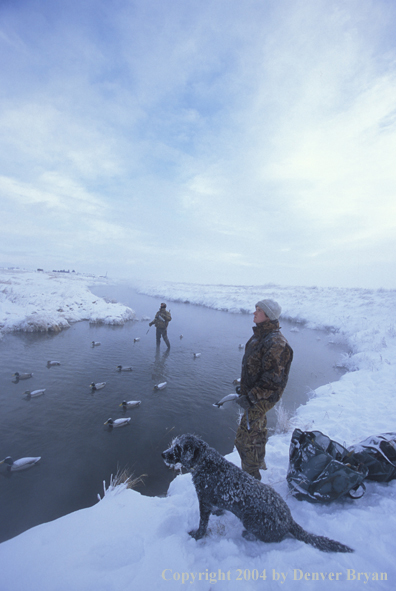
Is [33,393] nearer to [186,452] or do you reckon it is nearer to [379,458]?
[186,452]

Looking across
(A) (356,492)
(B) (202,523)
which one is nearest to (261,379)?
(B) (202,523)

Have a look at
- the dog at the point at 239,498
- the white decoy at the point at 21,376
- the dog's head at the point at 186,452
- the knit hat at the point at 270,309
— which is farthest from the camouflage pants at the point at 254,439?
the white decoy at the point at 21,376

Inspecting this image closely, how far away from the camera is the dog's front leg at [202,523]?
243cm

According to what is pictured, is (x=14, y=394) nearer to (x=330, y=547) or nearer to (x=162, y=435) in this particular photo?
(x=162, y=435)

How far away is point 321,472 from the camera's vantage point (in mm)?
2783

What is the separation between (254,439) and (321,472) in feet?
2.81

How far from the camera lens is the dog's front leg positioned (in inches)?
95.7

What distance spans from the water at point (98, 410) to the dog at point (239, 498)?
9.16 ft

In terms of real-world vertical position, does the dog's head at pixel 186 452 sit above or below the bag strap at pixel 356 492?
above

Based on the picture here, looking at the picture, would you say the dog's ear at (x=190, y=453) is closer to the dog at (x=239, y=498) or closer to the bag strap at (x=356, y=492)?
the dog at (x=239, y=498)

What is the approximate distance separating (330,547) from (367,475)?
137 centimetres

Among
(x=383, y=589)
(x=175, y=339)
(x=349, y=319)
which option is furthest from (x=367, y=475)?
(x=349, y=319)

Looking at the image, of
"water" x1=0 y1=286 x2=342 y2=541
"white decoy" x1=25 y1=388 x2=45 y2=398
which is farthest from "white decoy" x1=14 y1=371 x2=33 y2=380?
"white decoy" x1=25 y1=388 x2=45 y2=398

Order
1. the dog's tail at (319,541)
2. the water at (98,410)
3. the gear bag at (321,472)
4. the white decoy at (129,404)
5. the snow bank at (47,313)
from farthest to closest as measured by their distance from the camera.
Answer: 1. the snow bank at (47,313)
2. the white decoy at (129,404)
3. the water at (98,410)
4. the gear bag at (321,472)
5. the dog's tail at (319,541)
